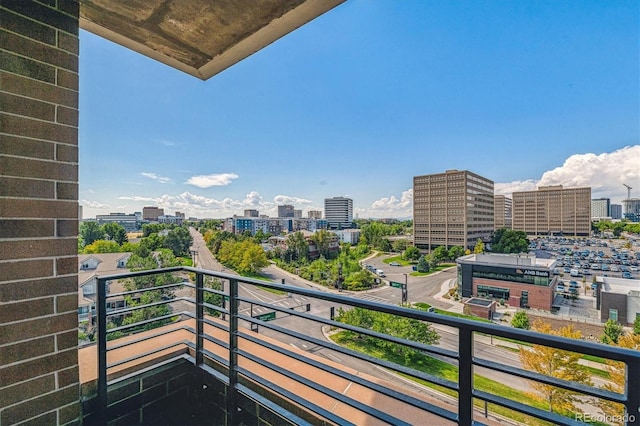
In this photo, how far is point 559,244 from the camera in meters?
15.8

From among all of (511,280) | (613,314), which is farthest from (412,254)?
(613,314)

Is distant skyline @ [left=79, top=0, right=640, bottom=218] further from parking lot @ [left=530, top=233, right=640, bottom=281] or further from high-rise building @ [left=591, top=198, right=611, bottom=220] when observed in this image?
parking lot @ [left=530, top=233, right=640, bottom=281]

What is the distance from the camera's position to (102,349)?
133 cm

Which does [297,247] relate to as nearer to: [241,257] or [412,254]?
[241,257]

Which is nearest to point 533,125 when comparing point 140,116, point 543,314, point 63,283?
point 543,314

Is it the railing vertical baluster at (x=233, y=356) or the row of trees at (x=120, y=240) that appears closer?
the railing vertical baluster at (x=233, y=356)

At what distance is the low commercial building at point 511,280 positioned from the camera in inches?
536

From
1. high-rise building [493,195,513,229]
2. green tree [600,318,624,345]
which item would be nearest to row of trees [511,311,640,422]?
green tree [600,318,624,345]

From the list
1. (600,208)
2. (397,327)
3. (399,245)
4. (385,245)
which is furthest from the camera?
(385,245)

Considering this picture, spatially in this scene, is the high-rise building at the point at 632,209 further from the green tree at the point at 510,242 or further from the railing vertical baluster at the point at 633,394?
the railing vertical baluster at the point at 633,394

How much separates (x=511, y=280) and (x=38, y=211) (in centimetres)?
1790

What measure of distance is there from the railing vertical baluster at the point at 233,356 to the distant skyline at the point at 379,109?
744mm

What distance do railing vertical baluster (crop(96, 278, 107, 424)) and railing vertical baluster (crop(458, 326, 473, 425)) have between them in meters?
1.59

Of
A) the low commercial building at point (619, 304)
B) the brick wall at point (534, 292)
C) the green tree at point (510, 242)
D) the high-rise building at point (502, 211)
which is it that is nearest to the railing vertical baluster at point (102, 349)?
the low commercial building at point (619, 304)
